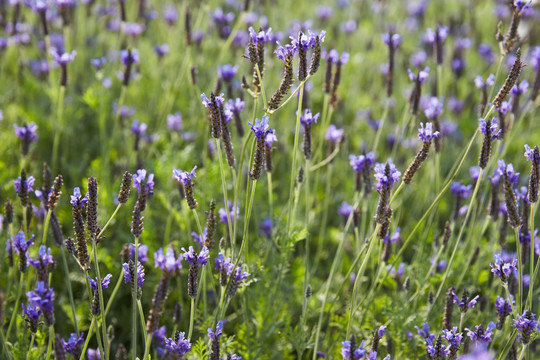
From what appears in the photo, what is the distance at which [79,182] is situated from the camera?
275 cm

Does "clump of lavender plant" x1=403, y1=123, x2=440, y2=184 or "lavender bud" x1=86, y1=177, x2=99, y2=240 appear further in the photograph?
"clump of lavender plant" x1=403, y1=123, x2=440, y2=184

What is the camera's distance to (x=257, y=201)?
267cm

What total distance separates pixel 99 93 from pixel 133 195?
1.92ft

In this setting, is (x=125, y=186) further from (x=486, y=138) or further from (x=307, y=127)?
(x=486, y=138)

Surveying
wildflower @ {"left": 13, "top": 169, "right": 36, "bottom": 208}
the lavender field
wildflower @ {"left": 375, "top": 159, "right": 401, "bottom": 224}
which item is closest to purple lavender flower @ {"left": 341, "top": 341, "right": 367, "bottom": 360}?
the lavender field

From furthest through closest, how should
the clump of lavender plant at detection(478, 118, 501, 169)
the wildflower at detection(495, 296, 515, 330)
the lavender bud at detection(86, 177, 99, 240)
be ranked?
the wildflower at detection(495, 296, 515, 330) < the clump of lavender plant at detection(478, 118, 501, 169) < the lavender bud at detection(86, 177, 99, 240)

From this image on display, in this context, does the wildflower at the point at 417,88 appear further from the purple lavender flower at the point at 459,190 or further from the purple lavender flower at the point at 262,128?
the purple lavender flower at the point at 262,128

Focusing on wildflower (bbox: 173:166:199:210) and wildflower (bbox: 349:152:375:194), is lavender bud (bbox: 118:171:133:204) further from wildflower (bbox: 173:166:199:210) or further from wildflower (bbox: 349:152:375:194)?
wildflower (bbox: 349:152:375:194)

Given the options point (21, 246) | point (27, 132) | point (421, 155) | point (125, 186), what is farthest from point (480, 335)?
point (27, 132)

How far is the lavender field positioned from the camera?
5.00 ft

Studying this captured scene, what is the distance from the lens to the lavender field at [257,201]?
1524 millimetres

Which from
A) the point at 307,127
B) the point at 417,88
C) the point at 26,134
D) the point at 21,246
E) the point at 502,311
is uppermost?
the point at 417,88

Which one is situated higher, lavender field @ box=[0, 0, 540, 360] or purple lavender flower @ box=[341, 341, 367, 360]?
lavender field @ box=[0, 0, 540, 360]

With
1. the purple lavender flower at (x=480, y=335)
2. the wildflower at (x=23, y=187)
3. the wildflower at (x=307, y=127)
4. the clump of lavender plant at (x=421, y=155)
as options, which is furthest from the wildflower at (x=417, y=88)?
the wildflower at (x=23, y=187)
